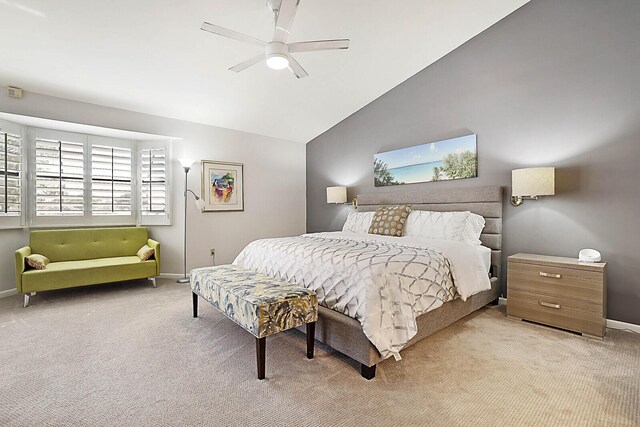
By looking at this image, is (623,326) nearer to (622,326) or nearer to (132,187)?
(622,326)

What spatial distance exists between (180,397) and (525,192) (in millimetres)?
3478

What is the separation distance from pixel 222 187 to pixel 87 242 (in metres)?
2.09

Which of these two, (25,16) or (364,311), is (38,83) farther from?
(364,311)

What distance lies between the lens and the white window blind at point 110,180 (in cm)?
452

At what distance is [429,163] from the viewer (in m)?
4.25

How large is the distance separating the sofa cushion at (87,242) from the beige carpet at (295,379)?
1.26 metres

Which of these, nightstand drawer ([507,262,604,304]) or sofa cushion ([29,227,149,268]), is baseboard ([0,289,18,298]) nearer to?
sofa cushion ([29,227,149,268])

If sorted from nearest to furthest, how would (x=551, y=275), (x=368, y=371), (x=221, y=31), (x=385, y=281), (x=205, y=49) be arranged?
(x=368, y=371) → (x=385, y=281) → (x=221, y=31) → (x=551, y=275) → (x=205, y=49)

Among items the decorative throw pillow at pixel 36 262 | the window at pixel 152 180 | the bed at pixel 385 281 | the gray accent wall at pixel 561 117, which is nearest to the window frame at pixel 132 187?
the window at pixel 152 180

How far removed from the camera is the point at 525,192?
3068mm

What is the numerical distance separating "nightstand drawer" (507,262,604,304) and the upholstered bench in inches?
84.4

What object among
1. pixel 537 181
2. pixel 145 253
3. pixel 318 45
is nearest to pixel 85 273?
pixel 145 253

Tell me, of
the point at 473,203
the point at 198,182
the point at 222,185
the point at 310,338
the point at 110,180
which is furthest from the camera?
the point at 222,185

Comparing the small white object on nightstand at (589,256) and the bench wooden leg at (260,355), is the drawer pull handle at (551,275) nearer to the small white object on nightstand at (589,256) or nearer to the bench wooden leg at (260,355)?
the small white object on nightstand at (589,256)
